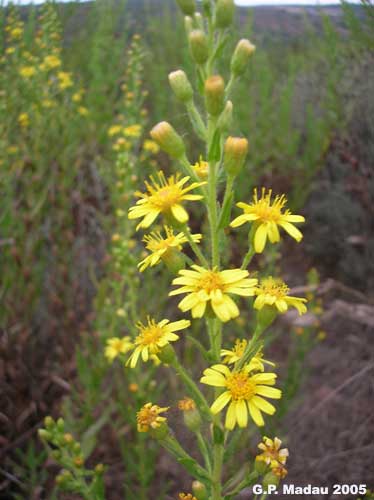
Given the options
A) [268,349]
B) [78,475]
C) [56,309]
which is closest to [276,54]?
[268,349]

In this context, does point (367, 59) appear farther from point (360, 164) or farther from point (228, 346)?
point (228, 346)

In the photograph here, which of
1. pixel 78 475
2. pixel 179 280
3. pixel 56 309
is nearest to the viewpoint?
pixel 179 280

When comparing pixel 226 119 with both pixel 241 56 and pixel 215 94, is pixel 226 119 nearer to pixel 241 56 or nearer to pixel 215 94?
pixel 215 94

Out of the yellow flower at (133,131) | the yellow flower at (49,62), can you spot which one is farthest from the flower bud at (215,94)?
the yellow flower at (49,62)

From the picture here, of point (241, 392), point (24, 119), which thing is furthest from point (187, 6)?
point (24, 119)

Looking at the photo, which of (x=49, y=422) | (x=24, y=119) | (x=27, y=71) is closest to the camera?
(x=49, y=422)

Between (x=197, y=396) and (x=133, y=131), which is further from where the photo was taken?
(x=133, y=131)
